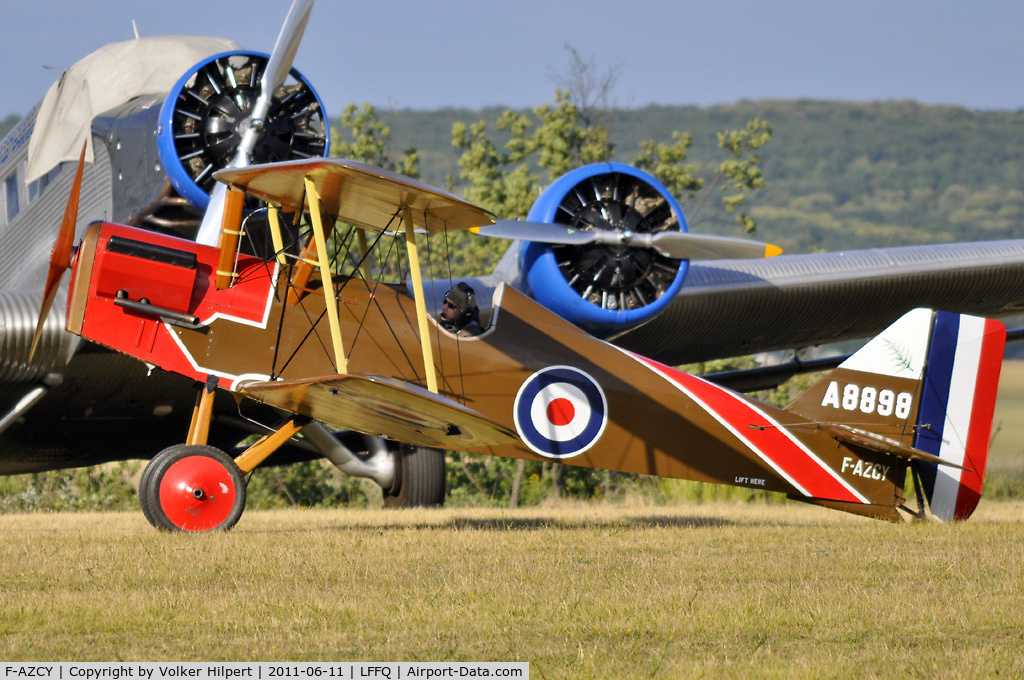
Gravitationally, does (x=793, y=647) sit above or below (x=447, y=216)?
below

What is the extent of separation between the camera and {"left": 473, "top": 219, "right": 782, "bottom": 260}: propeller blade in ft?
31.8

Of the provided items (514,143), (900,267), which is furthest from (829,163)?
(900,267)

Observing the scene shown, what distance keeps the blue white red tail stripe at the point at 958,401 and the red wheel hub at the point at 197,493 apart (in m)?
5.75

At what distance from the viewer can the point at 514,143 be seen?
1211 inches

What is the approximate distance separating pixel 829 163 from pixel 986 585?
175482 millimetres

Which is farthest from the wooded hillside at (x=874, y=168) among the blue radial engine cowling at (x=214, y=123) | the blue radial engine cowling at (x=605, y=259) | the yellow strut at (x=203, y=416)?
the yellow strut at (x=203, y=416)

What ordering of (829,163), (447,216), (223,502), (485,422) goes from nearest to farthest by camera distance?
(485,422), (223,502), (447,216), (829,163)

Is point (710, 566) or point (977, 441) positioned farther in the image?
point (977, 441)

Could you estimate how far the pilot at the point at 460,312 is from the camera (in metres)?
9.16

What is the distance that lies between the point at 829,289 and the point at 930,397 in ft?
8.15

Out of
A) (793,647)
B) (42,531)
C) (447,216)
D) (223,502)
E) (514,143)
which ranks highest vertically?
(514,143)

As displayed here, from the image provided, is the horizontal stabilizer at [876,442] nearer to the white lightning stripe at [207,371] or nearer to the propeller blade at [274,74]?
the white lightning stripe at [207,371]

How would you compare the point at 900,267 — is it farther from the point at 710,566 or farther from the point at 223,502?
the point at 223,502

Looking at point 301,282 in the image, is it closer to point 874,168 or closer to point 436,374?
point 436,374
